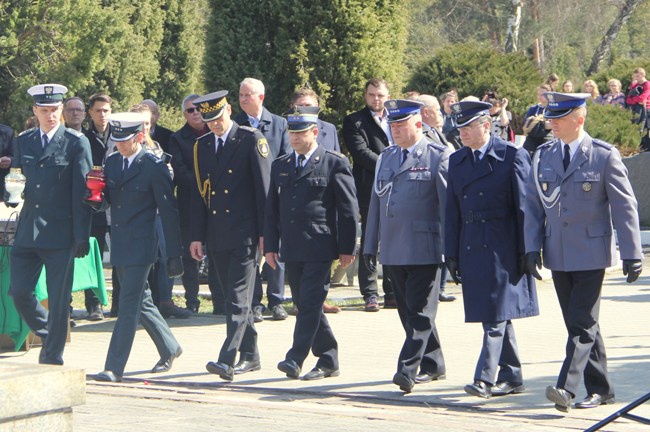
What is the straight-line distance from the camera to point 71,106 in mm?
12445

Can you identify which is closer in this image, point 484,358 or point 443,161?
point 484,358

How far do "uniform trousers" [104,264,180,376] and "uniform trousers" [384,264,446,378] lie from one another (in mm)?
1798

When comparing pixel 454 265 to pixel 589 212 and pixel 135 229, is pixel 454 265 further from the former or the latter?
pixel 135 229

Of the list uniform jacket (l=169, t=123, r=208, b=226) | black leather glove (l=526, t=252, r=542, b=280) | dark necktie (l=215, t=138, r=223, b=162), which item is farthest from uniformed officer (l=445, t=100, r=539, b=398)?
uniform jacket (l=169, t=123, r=208, b=226)

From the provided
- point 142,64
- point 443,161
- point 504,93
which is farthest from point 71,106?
point 142,64

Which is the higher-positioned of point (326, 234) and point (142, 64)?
point (142, 64)

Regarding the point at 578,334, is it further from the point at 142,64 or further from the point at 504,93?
the point at 142,64

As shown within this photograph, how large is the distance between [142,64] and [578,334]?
33.5 meters

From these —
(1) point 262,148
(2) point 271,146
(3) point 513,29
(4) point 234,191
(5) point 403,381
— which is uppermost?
(3) point 513,29

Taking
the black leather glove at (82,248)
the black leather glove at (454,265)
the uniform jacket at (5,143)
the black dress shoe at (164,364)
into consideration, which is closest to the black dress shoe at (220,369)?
the black dress shoe at (164,364)

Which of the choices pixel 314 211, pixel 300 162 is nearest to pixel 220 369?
pixel 314 211

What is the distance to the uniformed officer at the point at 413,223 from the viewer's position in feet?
29.2

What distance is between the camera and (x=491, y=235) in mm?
8477

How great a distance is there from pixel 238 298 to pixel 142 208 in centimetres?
100
